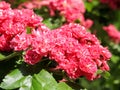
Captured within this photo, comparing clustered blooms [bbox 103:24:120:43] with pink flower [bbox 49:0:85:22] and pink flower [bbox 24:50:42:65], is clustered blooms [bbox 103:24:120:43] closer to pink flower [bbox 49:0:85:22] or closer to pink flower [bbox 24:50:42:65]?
pink flower [bbox 49:0:85:22]

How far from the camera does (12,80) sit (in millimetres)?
2770

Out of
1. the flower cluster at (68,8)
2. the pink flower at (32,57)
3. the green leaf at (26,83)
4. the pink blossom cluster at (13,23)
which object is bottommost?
the green leaf at (26,83)

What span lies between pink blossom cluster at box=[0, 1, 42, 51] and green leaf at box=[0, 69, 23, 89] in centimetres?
21

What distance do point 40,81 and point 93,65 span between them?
1.17 feet

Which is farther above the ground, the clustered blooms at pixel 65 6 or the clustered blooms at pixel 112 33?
the clustered blooms at pixel 112 33

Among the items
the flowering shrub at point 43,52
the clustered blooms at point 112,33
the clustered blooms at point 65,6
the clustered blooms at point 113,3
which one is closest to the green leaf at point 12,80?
the flowering shrub at point 43,52

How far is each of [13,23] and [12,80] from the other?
0.43 meters

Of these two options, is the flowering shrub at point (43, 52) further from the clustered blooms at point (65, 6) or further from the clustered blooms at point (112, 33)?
the clustered blooms at point (112, 33)

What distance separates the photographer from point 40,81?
279cm

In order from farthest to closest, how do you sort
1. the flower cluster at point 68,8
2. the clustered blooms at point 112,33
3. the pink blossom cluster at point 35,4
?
the clustered blooms at point 112,33
the pink blossom cluster at point 35,4
the flower cluster at point 68,8

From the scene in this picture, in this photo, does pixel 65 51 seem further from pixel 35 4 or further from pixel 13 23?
pixel 35 4

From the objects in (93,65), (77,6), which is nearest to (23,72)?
(93,65)

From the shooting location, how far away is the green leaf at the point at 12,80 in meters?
2.75

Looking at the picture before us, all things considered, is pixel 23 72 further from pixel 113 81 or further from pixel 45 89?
pixel 113 81
